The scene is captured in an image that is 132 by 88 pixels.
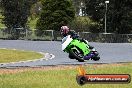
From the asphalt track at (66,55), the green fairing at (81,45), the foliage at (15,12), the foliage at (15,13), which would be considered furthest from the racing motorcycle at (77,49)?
the foliage at (15,12)

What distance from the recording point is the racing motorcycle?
14.3 feet

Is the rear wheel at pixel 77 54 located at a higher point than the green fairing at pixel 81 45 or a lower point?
lower

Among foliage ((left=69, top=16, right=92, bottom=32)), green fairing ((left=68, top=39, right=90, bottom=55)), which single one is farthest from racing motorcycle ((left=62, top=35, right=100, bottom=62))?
foliage ((left=69, top=16, right=92, bottom=32))

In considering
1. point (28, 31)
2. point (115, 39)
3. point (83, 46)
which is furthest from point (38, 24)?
point (83, 46)

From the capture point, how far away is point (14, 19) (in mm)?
64375

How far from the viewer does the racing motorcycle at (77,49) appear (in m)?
4.37

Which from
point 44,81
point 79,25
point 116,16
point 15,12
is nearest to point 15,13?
point 15,12

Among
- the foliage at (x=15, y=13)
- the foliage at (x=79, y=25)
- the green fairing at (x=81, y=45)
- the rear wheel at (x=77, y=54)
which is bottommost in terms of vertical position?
the foliage at (x=79, y=25)

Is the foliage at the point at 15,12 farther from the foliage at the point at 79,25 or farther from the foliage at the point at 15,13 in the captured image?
the foliage at the point at 79,25

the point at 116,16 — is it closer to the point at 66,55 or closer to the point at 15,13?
the point at 15,13

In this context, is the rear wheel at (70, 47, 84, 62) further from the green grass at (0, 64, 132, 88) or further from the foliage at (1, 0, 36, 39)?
the foliage at (1, 0, 36, 39)

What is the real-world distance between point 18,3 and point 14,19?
14.2ft

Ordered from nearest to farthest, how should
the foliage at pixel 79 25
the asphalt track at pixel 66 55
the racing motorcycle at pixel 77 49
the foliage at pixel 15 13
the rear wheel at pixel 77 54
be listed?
the racing motorcycle at pixel 77 49 < the rear wheel at pixel 77 54 < the asphalt track at pixel 66 55 < the foliage at pixel 15 13 < the foliage at pixel 79 25

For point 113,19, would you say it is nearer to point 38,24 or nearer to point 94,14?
point 94,14
